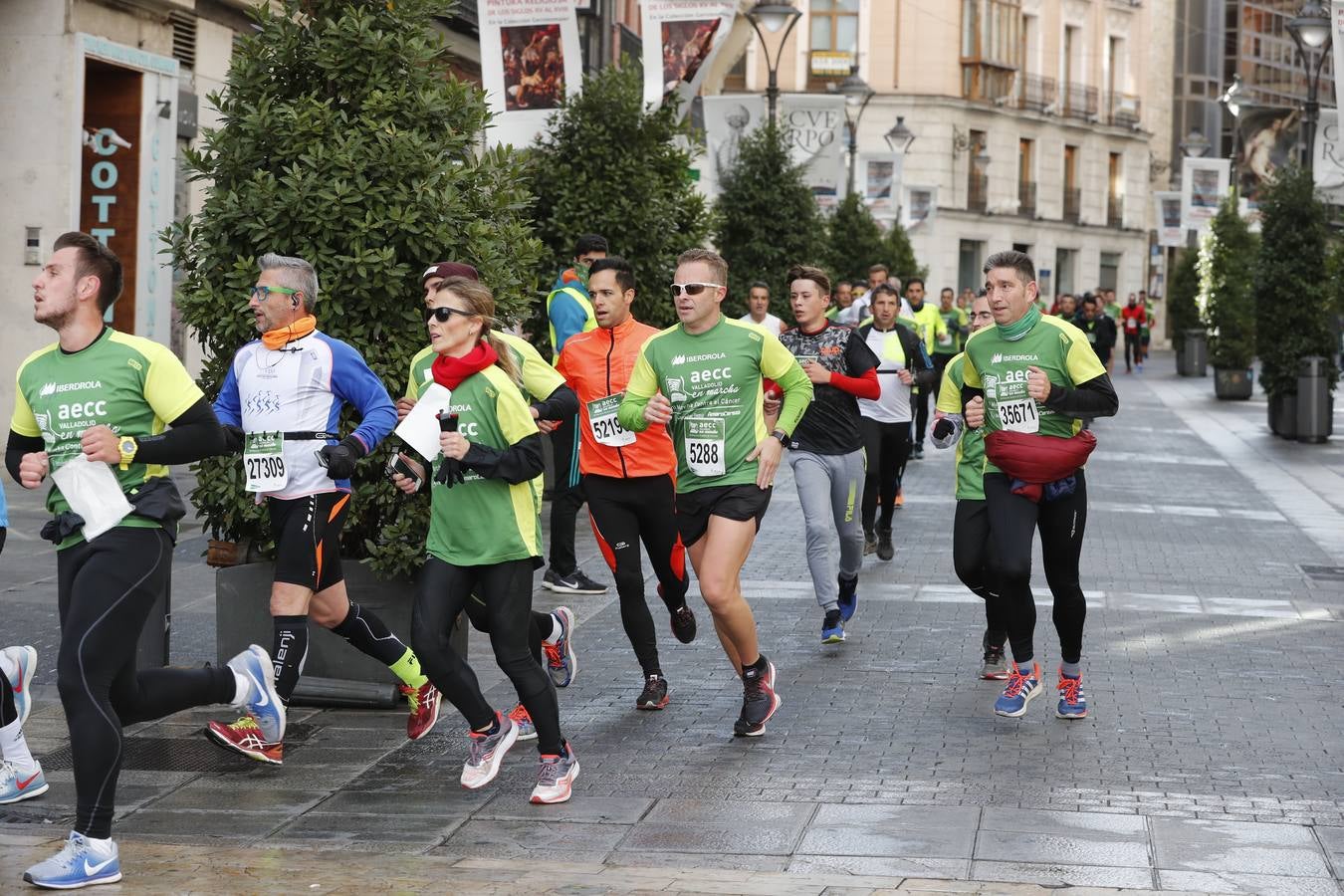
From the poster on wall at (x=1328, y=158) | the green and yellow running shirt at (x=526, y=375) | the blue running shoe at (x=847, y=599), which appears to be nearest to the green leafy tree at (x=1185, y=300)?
the poster on wall at (x=1328, y=158)

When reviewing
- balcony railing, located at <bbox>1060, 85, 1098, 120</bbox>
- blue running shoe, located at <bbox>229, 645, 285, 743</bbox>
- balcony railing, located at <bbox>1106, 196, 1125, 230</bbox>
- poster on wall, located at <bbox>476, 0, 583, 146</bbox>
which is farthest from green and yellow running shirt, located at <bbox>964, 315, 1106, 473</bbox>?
balcony railing, located at <bbox>1106, 196, 1125, 230</bbox>

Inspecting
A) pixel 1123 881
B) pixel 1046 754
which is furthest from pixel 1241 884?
pixel 1046 754

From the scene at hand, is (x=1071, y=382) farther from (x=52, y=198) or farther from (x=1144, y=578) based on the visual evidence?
(x=52, y=198)

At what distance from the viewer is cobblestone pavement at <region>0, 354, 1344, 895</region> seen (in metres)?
5.76

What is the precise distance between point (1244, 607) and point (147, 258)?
39.6ft

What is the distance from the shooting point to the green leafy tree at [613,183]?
16.6 meters

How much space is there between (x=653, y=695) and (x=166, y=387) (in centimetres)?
294

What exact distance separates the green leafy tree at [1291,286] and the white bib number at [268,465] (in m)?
21.1

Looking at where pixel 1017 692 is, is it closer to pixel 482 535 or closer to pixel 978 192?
pixel 482 535

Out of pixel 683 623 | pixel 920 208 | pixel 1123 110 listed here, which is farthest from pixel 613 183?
pixel 1123 110

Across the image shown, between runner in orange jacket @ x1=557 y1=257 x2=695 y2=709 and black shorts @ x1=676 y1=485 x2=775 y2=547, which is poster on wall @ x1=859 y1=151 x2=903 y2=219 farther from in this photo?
black shorts @ x1=676 y1=485 x2=775 y2=547

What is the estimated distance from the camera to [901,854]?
5812 millimetres

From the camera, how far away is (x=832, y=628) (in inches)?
389

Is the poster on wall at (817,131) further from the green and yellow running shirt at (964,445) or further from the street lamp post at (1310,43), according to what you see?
the green and yellow running shirt at (964,445)
